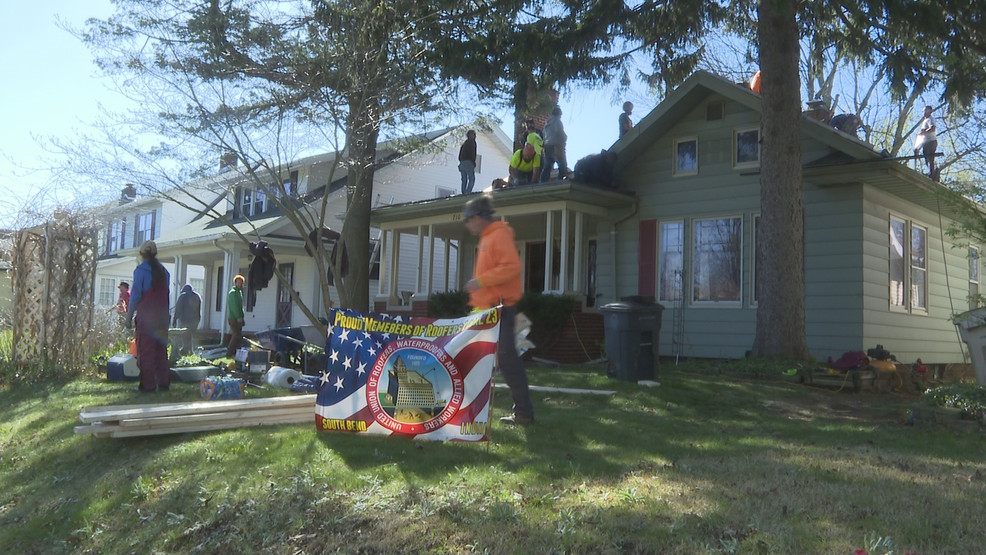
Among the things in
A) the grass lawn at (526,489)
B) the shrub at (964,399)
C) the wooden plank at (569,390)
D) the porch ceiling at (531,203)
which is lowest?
the grass lawn at (526,489)

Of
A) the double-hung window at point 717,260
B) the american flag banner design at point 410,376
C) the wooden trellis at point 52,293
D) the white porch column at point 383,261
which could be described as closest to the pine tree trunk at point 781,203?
the double-hung window at point 717,260

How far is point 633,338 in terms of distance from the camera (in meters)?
9.93

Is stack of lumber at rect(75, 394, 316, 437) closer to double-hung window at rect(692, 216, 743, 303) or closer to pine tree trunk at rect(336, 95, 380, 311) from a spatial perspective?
pine tree trunk at rect(336, 95, 380, 311)

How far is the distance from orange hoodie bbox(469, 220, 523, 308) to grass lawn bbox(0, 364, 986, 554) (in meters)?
1.08

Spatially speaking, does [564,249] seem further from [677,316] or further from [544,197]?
[677,316]

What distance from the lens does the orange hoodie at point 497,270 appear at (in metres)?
6.35

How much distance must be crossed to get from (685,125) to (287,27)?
7.36m

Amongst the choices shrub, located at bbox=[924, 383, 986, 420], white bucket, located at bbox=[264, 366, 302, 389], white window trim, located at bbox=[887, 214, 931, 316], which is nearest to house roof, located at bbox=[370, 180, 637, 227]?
white window trim, located at bbox=[887, 214, 931, 316]

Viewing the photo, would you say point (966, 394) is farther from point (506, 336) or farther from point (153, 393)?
point (153, 393)

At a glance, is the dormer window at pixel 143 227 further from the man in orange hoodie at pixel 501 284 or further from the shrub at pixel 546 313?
the man in orange hoodie at pixel 501 284

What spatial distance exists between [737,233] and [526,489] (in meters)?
10.4

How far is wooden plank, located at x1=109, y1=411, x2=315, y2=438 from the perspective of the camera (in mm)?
6578

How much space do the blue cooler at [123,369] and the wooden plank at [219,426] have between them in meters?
4.49

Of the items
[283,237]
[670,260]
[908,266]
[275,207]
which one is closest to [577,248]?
[670,260]
